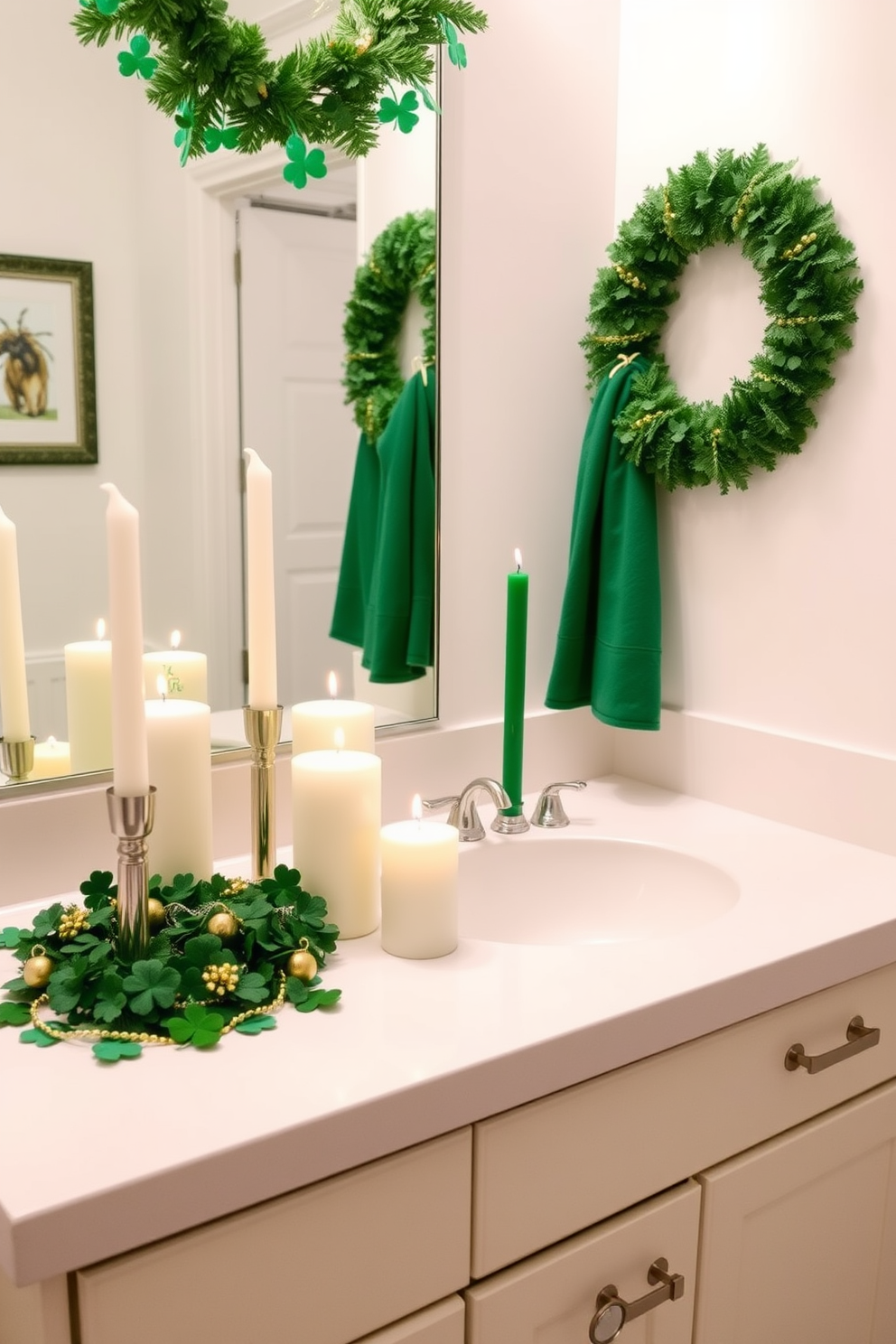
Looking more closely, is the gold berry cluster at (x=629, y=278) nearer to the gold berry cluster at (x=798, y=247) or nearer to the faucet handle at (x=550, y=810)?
the gold berry cluster at (x=798, y=247)

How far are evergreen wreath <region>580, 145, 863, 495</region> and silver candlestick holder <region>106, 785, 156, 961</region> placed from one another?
81cm

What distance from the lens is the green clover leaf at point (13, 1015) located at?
0.89 metres

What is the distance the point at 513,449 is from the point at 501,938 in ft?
1.97

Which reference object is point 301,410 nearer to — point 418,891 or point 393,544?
point 393,544

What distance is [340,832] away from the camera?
105 cm

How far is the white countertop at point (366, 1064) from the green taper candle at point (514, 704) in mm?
286

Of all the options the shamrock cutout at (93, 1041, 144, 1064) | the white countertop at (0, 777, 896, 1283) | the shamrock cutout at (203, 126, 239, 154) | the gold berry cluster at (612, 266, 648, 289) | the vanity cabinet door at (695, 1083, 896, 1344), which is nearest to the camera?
the white countertop at (0, 777, 896, 1283)

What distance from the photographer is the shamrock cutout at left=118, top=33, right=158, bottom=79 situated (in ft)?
3.65

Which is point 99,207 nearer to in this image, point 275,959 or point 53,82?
point 53,82

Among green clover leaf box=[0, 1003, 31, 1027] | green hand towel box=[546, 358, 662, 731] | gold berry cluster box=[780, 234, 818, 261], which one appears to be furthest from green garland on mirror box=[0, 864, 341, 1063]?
gold berry cluster box=[780, 234, 818, 261]

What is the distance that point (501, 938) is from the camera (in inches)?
51.4

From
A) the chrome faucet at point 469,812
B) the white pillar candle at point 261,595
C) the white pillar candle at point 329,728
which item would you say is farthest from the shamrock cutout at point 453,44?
the chrome faucet at point 469,812

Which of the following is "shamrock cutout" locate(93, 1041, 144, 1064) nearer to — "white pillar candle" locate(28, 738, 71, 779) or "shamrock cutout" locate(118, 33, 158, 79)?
"white pillar candle" locate(28, 738, 71, 779)

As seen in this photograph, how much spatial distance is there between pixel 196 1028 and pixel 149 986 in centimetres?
5
